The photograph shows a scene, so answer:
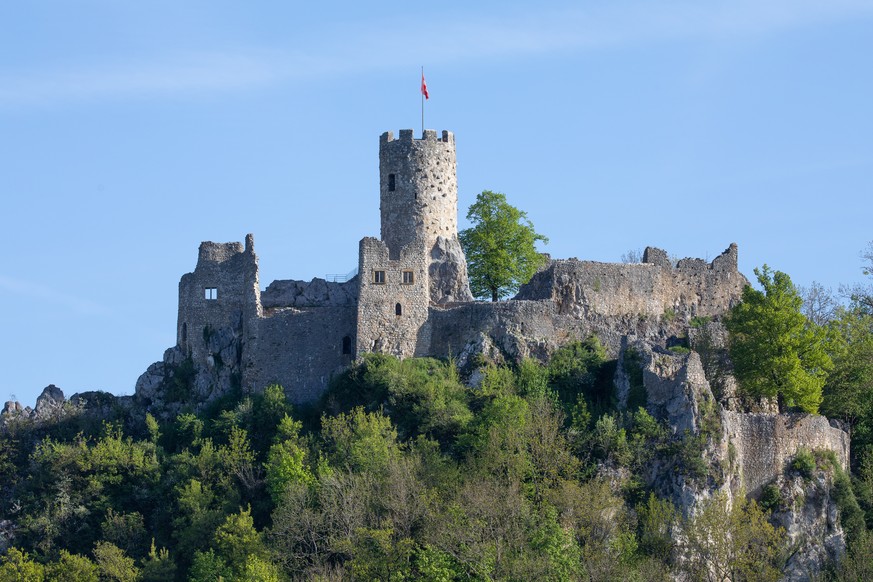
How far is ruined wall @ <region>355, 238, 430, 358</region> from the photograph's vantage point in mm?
83750

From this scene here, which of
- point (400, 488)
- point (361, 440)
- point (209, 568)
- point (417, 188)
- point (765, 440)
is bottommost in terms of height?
point (209, 568)

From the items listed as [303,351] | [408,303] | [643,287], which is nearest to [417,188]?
[408,303]

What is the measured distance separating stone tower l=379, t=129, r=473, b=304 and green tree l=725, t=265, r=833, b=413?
35.3ft

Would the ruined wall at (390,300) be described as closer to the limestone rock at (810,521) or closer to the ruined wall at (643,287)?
the ruined wall at (643,287)

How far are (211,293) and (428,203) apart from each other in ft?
27.6

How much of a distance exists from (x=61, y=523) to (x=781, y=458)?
79.2ft

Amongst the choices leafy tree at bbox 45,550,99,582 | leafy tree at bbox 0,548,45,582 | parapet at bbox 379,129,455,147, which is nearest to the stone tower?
parapet at bbox 379,129,455,147

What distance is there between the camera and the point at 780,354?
3194 inches

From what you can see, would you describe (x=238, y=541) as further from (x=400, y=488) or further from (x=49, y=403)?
(x=49, y=403)

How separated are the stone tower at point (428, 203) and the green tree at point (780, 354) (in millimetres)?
10770

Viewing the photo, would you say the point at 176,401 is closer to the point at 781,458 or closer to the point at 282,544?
the point at 282,544

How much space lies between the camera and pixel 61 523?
8188cm

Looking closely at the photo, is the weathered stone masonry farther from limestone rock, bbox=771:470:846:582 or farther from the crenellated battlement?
limestone rock, bbox=771:470:846:582

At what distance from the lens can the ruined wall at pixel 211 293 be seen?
86688mm
